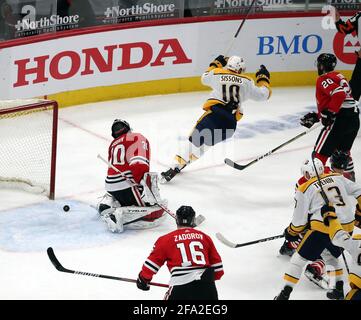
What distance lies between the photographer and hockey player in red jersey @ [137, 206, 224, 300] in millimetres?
5117

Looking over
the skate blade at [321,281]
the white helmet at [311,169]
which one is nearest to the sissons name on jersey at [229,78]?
the white helmet at [311,169]

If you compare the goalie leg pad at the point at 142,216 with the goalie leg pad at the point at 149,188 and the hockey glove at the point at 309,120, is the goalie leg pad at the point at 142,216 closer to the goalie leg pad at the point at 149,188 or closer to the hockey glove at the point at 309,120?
the goalie leg pad at the point at 149,188

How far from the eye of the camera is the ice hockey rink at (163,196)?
20.4ft

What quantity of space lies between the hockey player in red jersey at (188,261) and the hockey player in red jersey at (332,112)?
9.03 feet

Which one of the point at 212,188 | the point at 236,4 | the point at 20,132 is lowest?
the point at 212,188

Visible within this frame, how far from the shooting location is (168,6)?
34.8 ft

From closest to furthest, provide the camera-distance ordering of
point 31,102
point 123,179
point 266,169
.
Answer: point 123,179 → point 31,102 → point 266,169

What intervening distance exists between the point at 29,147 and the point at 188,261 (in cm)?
324

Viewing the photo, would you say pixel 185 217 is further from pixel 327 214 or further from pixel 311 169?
pixel 311 169

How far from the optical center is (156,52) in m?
10.7
